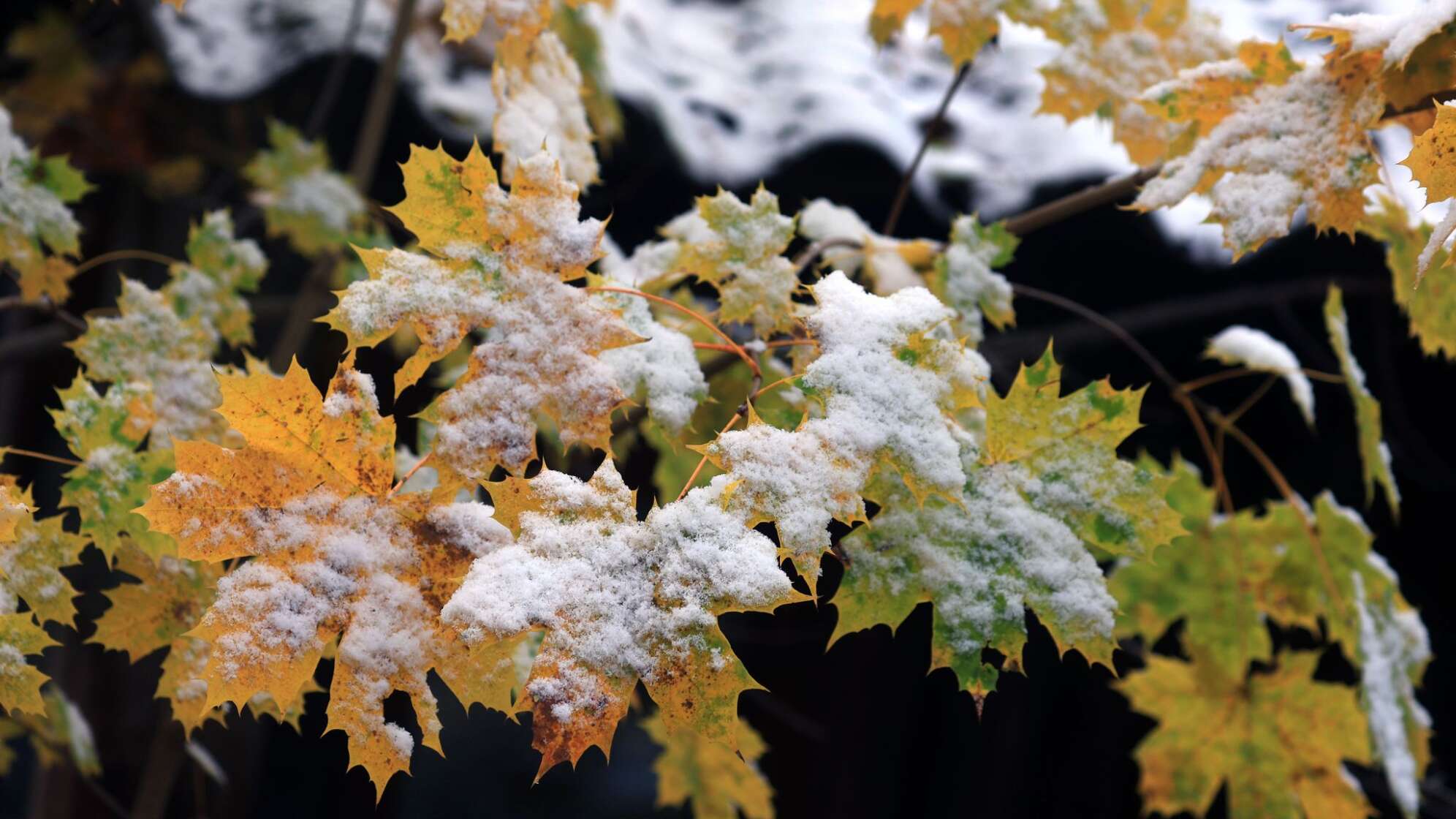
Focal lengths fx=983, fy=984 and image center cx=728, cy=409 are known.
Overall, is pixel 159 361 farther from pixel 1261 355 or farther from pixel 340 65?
pixel 1261 355

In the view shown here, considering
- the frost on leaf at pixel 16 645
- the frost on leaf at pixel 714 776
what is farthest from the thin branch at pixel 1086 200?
the frost on leaf at pixel 16 645

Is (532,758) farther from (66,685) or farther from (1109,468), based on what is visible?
(1109,468)

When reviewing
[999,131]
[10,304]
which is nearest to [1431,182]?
[10,304]

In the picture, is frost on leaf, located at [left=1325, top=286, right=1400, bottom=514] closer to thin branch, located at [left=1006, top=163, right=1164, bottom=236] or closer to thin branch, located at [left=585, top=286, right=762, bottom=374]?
thin branch, located at [left=1006, top=163, right=1164, bottom=236]

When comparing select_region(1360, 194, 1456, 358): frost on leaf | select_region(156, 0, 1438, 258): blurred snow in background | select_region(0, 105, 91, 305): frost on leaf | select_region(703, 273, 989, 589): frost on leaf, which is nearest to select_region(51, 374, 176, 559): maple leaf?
select_region(0, 105, 91, 305): frost on leaf

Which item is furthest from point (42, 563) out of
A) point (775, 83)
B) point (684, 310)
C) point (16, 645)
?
point (775, 83)

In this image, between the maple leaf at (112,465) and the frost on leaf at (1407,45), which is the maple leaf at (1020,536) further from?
the maple leaf at (112,465)
